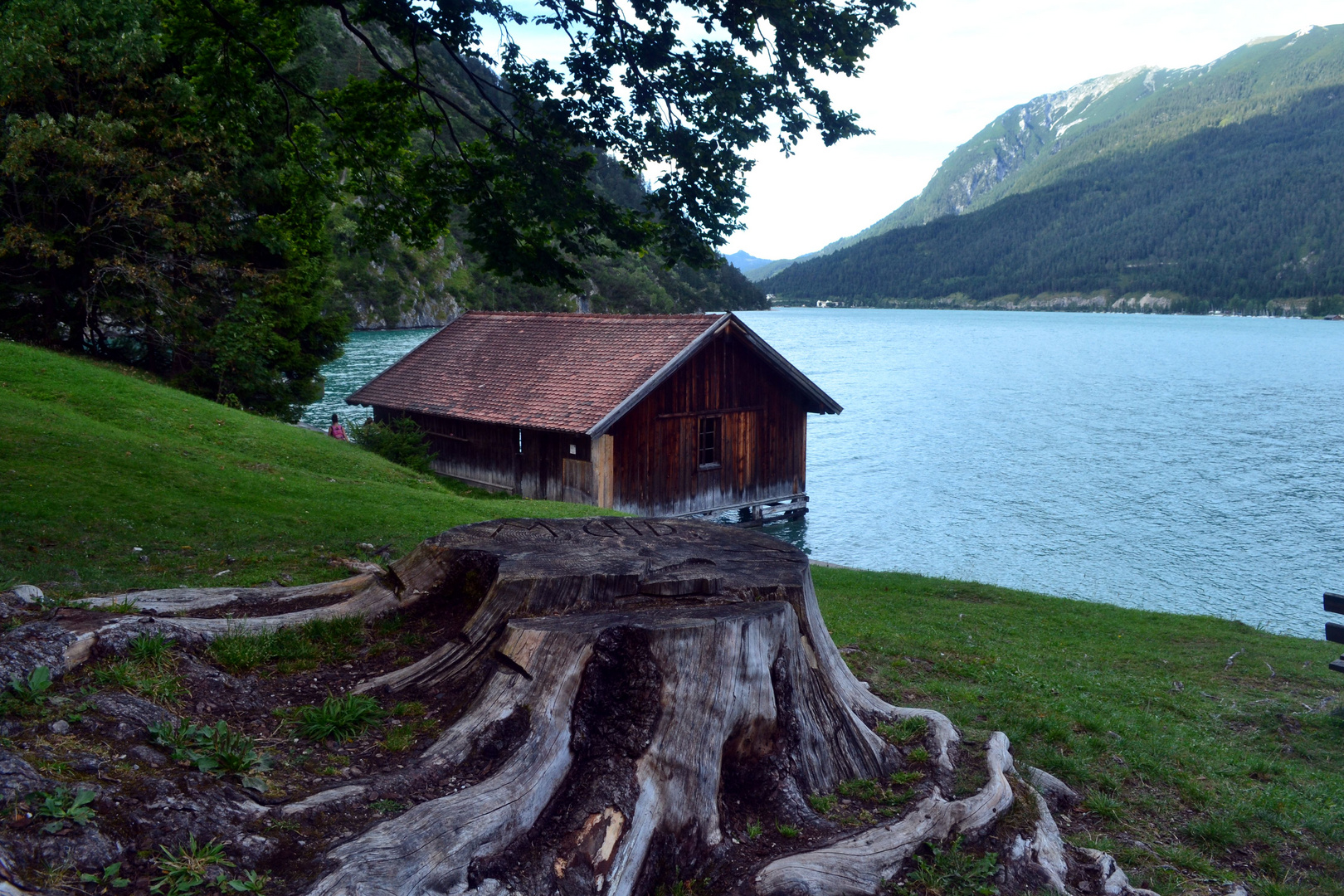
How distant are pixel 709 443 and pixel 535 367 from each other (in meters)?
6.81

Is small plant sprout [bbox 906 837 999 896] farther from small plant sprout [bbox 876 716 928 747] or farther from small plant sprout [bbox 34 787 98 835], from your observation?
small plant sprout [bbox 34 787 98 835]

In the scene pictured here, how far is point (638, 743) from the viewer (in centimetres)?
507

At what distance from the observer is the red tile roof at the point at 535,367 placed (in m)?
26.6

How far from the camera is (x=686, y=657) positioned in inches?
209

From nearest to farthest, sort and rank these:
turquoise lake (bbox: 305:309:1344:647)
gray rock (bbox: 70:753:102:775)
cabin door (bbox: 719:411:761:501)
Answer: gray rock (bbox: 70:753:102:775) → turquoise lake (bbox: 305:309:1344:647) → cabin door (bbox: 719:411:761:501)

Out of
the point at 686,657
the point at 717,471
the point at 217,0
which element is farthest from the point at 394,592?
the point at 717,471

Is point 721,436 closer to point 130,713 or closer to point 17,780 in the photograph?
point 130,713

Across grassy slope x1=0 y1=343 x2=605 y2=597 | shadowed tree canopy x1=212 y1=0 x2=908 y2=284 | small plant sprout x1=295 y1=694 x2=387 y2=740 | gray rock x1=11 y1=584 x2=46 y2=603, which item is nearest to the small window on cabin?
grassy slope x1=0 y1=343 x2=605 y2=597

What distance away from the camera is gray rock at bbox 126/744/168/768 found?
4.11 m

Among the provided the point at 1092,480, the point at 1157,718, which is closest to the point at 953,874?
the point at 1157,718

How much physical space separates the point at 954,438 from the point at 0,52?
49210 millimetres

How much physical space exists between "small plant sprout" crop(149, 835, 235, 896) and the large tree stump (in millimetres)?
455

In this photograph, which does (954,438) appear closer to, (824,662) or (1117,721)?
(1117,721)

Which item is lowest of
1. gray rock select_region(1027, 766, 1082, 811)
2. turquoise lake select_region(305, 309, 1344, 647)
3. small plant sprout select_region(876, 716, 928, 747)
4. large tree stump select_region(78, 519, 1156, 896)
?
turquoise lake select_region(305, 309, 1344, 647)
